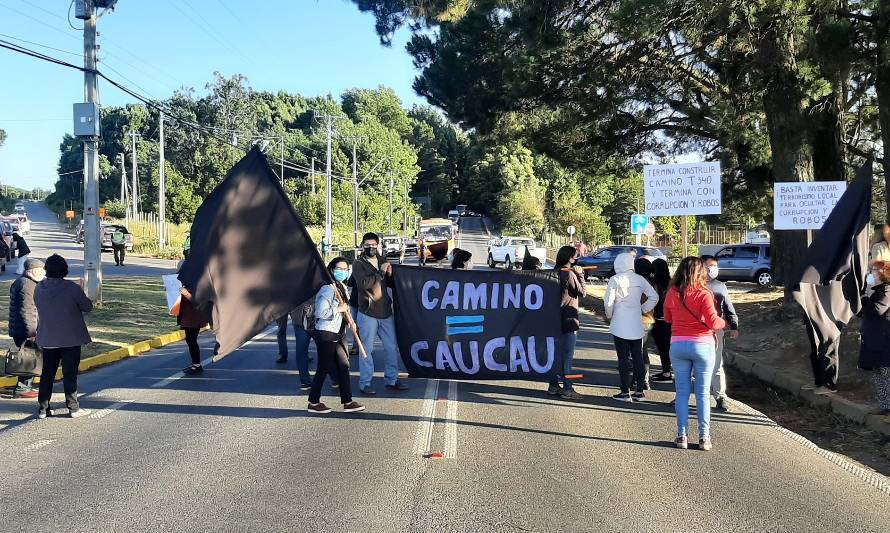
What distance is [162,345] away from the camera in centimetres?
1489

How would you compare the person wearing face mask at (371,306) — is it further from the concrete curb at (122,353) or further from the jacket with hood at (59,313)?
the concrete curb at (122,353)

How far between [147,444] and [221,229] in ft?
7.09

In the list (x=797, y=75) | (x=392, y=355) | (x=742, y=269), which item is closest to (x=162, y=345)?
(x=392, y=355)

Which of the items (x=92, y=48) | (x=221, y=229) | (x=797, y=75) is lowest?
(x=221, y=229)

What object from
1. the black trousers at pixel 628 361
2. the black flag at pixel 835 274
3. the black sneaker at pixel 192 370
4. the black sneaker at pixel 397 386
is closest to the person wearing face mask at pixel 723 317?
the black trousers at pixel 628 361

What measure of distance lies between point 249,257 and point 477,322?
3363 mm

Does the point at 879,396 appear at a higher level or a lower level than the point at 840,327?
lower

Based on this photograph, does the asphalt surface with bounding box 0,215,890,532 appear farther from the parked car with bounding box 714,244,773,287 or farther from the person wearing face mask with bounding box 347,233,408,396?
the parked car with bounding box 714,244,773,287

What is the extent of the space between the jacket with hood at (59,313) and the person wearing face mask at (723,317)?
6883 millimetres

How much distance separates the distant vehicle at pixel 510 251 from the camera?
41.2 m

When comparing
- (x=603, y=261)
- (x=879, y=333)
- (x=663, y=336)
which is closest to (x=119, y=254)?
(x=603, y=261)

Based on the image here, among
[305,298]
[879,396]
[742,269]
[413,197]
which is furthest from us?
[413,197]

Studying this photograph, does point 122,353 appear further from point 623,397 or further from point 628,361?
point 628,361

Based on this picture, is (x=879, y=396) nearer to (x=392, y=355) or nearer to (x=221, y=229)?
(x=392, y=355)
